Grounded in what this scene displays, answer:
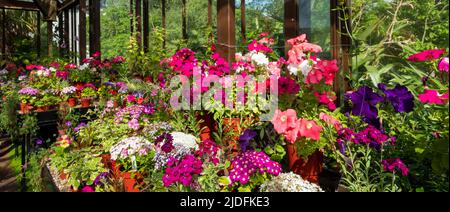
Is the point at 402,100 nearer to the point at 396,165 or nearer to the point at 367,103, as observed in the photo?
the point at 367,103

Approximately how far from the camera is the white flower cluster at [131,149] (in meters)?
1.93

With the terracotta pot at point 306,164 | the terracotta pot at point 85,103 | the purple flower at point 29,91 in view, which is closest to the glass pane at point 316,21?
the terracotta pot at point 306,164

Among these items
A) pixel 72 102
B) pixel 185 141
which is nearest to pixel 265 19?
pixel 185 141

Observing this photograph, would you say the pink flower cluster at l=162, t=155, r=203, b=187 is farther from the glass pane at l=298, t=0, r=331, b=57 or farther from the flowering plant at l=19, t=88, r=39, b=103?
the flowering plant at l=19, t=88, r=39, b=103

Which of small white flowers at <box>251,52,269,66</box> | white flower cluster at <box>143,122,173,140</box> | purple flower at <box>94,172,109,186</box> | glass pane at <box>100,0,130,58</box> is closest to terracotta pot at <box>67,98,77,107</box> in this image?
white flower cluster at <box>143,122,173,140</box>

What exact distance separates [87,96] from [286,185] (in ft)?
10.5

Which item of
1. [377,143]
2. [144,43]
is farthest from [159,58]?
[377,143]

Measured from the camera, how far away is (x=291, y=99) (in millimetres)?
1915

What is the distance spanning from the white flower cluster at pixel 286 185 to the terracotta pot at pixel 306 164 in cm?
26

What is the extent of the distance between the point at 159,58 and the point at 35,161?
1.83 metres

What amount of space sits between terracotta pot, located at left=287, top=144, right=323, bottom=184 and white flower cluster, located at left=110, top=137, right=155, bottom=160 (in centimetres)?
79

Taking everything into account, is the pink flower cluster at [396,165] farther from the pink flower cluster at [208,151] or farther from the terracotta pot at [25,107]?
the terracotta pot at [25,107]

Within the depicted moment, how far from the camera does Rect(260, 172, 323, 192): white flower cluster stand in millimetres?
1426

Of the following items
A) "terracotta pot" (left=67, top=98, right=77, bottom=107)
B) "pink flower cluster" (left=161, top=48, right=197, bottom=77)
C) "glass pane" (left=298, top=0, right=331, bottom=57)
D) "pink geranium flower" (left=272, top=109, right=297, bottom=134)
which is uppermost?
"glass pane" (left=298, top=0, right=331, bottom=57)
